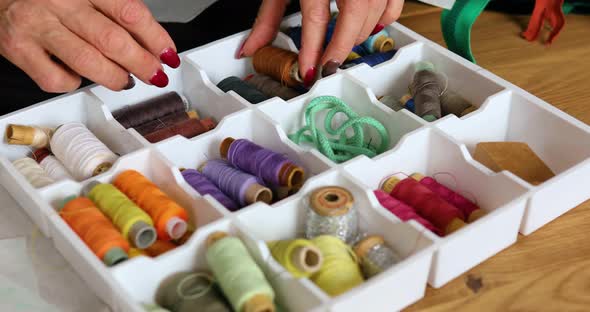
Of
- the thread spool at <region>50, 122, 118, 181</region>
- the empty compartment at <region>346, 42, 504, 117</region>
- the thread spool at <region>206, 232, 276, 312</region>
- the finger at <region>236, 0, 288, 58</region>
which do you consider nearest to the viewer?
the thread spool at <region>206, 232, 276, 312</region>

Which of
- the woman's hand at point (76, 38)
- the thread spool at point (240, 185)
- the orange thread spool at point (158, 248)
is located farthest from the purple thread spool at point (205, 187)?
the woman's hand at point (76, 38)

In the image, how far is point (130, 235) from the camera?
114 cm

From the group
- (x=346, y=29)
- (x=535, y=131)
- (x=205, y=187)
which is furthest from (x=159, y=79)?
(x=535, y=131)

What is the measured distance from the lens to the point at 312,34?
5.00 feet

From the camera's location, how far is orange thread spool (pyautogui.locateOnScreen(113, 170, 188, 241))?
45.5 inches

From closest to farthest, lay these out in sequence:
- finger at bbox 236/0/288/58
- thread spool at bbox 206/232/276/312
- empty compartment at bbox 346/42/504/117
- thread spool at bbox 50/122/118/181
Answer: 1. thread spool at bbox 206/232/276/312
2. thread spool at bbox 50/122/118/181
3. empty compartment at bbox 346/42/504/117
4. finger at bbox 236/0/288/58

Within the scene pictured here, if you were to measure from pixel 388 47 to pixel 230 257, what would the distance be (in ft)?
2.51

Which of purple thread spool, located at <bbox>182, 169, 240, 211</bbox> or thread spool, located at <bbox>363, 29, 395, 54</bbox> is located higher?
thread spool, located at <bbox>363, 29, 395, 54</bbox>

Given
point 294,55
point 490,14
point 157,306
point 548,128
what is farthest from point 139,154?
point 490,14

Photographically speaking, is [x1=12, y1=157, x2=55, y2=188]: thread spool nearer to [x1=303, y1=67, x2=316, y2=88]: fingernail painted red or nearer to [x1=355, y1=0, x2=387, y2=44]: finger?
[x1=303, y1=67, x2=316, y2=88]: fingernail painted red

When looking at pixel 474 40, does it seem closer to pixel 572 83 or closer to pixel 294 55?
pixel 572 83

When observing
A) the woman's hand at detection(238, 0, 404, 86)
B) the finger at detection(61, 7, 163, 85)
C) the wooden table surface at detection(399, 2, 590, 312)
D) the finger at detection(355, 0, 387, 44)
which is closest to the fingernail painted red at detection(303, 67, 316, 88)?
the woman's hand at detection(238, 0, 404, 86)

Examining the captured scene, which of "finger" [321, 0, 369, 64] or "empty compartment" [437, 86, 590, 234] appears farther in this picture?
"finger" [321, 0, 369, 64]

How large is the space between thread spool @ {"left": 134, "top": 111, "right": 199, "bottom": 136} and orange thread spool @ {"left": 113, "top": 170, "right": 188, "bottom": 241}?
208mm
